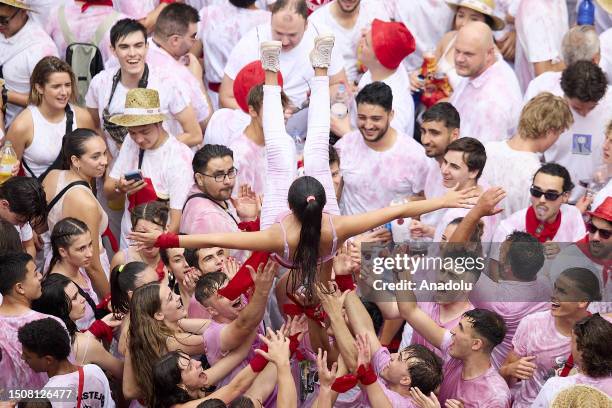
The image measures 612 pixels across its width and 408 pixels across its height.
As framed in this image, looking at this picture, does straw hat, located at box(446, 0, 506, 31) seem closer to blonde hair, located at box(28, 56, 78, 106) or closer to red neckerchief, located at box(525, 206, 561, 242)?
red neckerchief, located at box(525, 206, 561, 242)

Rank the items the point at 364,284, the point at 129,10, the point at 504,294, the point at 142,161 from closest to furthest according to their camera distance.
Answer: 1. the point at 504,294
2. the point at 364,284
3. the point at 142,161
4. the point at 129,10

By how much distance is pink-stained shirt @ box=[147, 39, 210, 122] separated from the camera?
329 inches

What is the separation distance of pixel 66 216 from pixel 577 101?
11.0 feet

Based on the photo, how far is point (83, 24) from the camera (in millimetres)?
8828

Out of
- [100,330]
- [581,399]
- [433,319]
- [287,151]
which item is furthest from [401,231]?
[581,399]

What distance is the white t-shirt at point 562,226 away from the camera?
6934 millimetres

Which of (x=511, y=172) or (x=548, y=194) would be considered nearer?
(x=548, y=194)

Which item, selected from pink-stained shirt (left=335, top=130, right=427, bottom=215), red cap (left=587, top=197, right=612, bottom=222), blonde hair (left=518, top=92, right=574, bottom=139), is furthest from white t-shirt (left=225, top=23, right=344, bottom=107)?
red cap (left=587, top=197, right=612, bottom=222)

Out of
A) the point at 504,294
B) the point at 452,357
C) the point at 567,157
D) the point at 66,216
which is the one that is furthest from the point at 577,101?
the point at 66,216

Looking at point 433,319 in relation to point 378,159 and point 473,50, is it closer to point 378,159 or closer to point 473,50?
→ point 378,159

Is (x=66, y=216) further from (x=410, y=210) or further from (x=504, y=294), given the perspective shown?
(x=504, y=294)

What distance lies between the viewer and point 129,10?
9406 mm

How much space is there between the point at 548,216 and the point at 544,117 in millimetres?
798

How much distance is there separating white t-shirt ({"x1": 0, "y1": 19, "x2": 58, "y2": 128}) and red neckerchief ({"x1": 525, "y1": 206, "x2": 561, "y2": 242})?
362 centimetres
